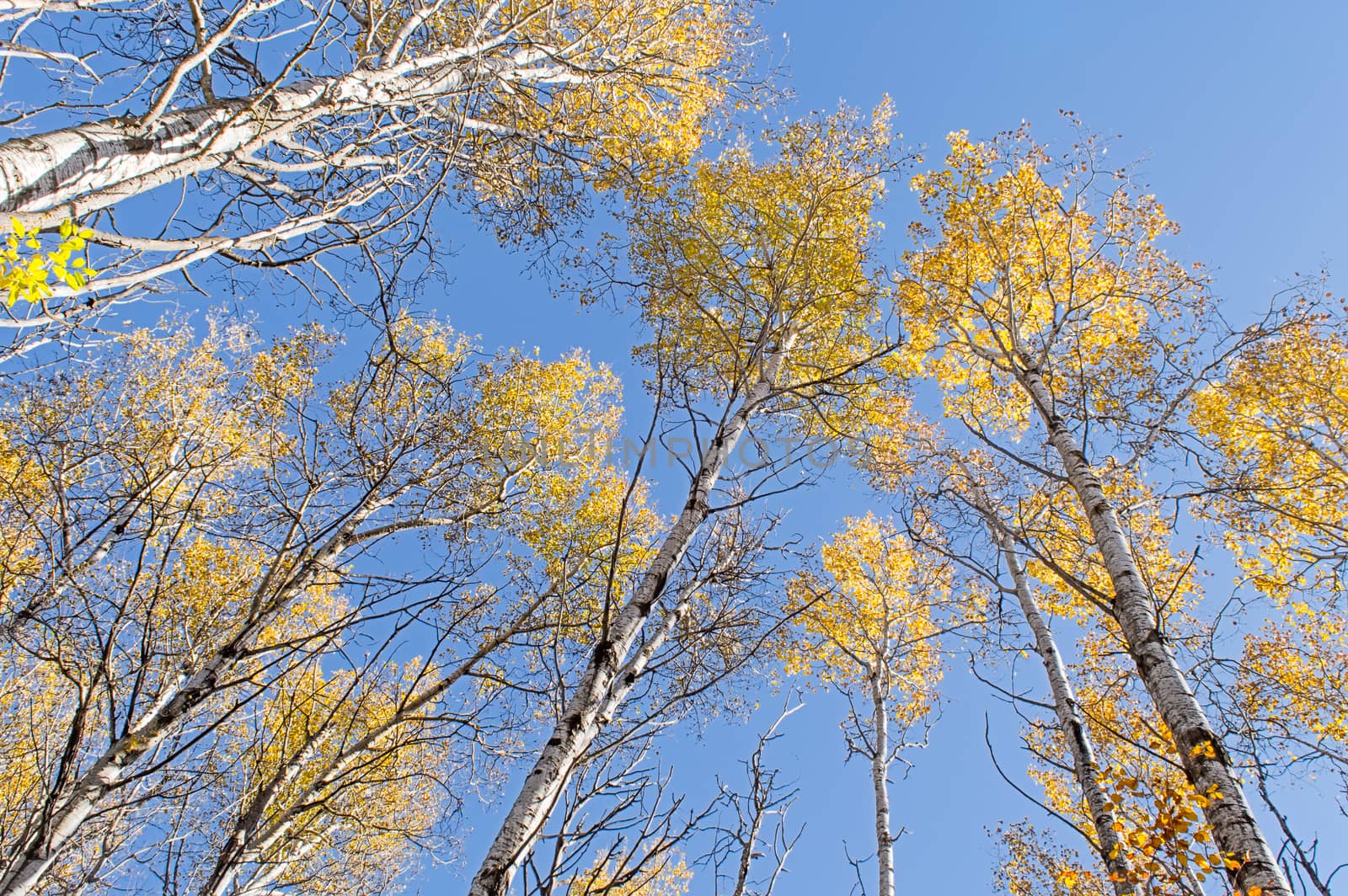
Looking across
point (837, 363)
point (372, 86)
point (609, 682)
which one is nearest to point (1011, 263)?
point (837, 363)

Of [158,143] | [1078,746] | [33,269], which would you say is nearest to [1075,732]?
[1078,746]

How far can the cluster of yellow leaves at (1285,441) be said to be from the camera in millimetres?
7516


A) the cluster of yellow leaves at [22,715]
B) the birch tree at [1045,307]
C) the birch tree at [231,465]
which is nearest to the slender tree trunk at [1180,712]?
the birch tree at [1045,307]

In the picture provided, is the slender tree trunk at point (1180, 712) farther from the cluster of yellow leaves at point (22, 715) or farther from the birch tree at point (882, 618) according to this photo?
the cluster of yellow leaves at point (22, 715)

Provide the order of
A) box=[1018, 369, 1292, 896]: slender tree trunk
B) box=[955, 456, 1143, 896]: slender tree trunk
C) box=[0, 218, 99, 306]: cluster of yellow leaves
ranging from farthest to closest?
box=[955, 456, 1143, 896]: slender tree trunk
box=[1018, 369, 1292, 896]: slender tree trunk
box=[0, 218, 99, 306]: cluster of yellow leaves

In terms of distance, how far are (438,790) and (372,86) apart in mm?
10437

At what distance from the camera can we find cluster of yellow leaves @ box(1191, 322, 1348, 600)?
752cm

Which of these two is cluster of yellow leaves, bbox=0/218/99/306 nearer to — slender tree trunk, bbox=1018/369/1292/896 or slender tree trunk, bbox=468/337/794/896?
slender tree trunk, bbox=468/337/794/896

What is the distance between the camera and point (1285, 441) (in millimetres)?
8070

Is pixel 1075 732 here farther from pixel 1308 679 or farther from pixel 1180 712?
pixel 1308 679

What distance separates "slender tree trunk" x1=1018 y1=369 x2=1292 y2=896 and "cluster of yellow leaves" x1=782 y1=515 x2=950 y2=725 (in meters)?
4.48

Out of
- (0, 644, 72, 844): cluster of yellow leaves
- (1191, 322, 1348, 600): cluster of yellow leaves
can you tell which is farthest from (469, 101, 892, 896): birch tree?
(0, 644, 72, 844): cluster of yellow leaves

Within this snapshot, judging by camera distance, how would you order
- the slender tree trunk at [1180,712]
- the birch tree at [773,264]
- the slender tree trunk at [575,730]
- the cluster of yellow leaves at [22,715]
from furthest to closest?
1. the cluster of yellow leaves at [22,715]
2. the birch tree at [773,264]
3. the slender tree trunk at [1180,712]
4. the slender tree trunk at [575,730]

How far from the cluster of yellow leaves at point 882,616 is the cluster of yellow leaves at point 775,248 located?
3492mm
